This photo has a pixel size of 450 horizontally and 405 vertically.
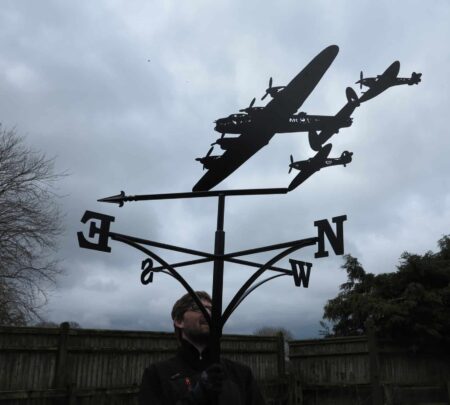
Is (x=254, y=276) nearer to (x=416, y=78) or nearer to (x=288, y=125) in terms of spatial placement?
(x=288, y=125)

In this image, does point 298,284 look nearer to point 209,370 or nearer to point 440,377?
point 209,370

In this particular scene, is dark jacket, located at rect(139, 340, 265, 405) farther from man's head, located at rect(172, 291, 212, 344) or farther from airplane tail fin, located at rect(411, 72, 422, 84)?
airplane tail fin, located at rect(411, 72, 422, 84)

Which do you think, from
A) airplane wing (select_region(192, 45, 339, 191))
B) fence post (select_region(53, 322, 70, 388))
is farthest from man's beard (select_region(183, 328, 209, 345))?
fence post (select_region(53, 322, 70, 388))

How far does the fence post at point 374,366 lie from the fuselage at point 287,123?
8395mm

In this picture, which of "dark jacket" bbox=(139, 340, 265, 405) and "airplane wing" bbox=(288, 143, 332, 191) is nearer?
"dark jacket" bbox=(139, 340, 265, 405)

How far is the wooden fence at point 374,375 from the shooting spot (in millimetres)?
10219

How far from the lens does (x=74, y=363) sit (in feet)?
26.9

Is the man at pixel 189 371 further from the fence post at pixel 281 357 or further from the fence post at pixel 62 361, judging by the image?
the fence post at pixel 281 357

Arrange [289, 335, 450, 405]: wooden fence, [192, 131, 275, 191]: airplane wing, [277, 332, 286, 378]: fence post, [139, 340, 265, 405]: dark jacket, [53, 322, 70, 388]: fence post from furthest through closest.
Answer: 1. [277, 332, 286, 378]: fence post
2. [289, 335, 450, 405]: wooden fence
3. [53, 322, 70, 388]: fence post
4. [192, 131, 275, 191]: airplane wing
5. [139, 340, 265, 405]: dark jacket

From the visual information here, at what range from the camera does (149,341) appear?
926 centimetres

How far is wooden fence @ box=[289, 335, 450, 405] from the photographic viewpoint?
33.5ft

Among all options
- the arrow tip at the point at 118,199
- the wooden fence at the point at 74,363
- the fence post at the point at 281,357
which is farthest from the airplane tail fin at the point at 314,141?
the fence post at the point at 281,357

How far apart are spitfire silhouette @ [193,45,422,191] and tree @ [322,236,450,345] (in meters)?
8.29

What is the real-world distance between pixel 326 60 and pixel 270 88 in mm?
353
